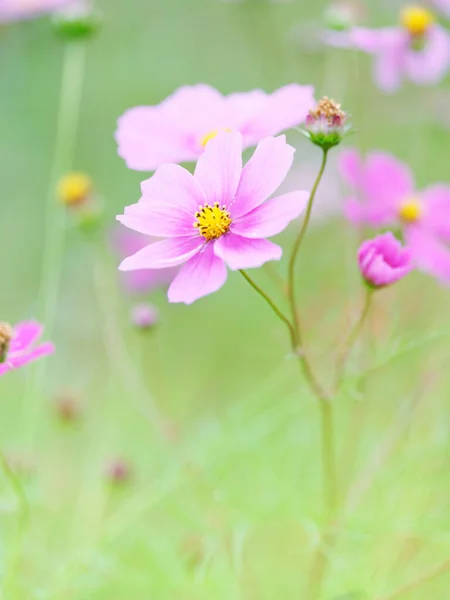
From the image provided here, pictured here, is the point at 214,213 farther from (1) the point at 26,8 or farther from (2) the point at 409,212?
(1) the point at 26,8

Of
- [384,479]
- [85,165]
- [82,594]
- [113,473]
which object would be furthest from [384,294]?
[85,165]

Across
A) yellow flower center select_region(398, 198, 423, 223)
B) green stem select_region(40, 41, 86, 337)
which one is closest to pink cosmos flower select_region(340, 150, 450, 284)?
yellow flower center select_region(398, 198, 423, 223)

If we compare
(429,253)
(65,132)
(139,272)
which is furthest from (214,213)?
(65,132)

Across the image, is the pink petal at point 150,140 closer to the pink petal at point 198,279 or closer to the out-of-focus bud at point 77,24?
the pink petal at point 198,279

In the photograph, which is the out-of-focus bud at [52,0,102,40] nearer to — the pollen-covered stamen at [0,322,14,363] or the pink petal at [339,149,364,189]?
the pink petal at [339,149,364,189]

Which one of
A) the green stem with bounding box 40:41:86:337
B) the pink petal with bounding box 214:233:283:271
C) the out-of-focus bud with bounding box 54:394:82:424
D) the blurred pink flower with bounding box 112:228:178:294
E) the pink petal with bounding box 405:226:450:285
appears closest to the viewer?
the pink petal with bounding box 214:233:283:271

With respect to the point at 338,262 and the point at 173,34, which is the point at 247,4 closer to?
the point at 338,262

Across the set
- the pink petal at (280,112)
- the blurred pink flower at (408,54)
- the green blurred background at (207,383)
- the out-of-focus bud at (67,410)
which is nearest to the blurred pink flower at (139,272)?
the green blurred background at (207,383)
